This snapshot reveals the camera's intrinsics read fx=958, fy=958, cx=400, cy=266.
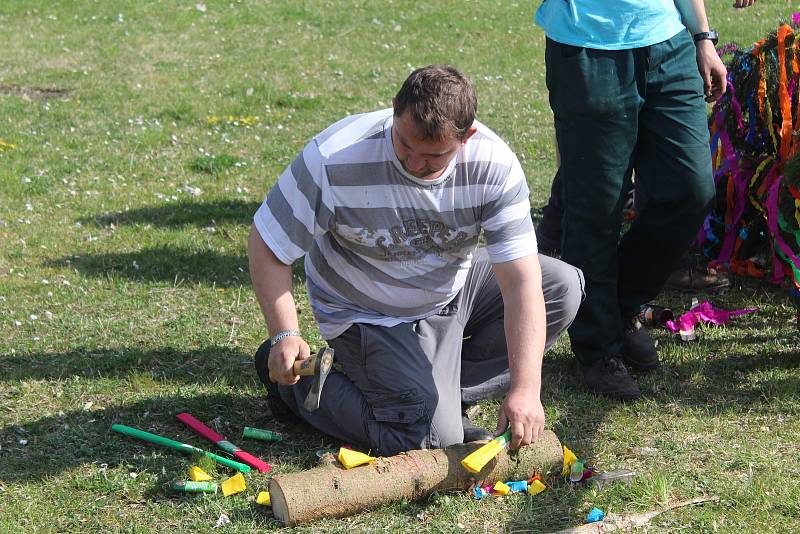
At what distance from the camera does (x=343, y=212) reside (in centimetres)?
326

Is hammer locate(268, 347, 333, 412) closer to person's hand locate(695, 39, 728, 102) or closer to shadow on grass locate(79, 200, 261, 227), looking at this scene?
person's hand locate(695, 39, 728, 102)

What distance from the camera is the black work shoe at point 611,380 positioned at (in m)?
3.91

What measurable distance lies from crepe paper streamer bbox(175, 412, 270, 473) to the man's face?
1.18m

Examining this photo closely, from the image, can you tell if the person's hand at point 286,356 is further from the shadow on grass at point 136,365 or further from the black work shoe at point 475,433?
the shadow on grass at point 136,365

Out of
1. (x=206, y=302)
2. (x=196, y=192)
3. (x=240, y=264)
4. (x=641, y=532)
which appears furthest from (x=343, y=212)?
(x=196, y=192)

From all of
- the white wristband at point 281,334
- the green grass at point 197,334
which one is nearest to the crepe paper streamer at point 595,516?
the green grass at point 197,334

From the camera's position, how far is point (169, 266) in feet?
17.4

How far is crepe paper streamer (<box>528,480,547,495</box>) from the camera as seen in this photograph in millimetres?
3268

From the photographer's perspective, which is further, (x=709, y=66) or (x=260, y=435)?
(x=709, y=66)

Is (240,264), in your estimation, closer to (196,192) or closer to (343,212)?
(196,192)

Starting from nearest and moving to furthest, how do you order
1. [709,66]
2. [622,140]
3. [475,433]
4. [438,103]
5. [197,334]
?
1. [438,103]
2. [475,433]
3. [622,140]
4. [709,66]
5. [197,334]

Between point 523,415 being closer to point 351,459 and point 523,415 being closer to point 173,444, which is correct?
point 351,459

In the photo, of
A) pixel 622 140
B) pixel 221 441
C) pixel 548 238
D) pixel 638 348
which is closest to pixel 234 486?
pixel 221 441

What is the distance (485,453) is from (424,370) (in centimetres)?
50
